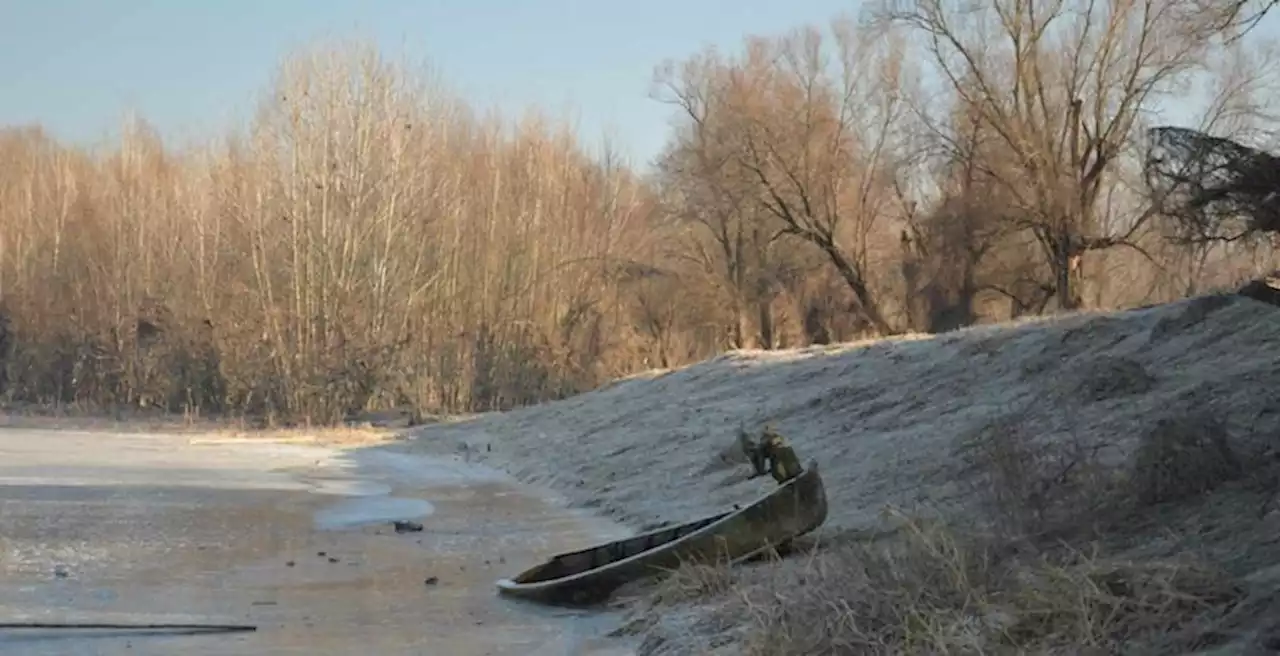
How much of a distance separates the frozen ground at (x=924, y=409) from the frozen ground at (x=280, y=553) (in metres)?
1.28

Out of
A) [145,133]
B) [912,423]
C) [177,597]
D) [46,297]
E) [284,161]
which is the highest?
[145,133]

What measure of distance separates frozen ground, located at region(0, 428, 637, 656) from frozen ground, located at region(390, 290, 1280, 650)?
1278mm

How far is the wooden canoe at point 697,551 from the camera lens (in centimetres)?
912

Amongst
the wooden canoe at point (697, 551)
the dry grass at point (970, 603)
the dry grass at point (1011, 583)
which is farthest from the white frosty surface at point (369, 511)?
the dry grass at point (970, 603)

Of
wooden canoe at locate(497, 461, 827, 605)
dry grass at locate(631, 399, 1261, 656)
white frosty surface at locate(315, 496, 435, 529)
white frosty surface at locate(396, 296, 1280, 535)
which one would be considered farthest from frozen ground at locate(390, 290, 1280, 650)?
white frosty surface at locate(315, 496, 435, 529)

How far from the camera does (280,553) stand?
1163 centimetres

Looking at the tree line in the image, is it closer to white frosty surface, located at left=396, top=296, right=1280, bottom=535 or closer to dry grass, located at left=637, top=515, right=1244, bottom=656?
white frosty surface, located at left=396, top=296, right=1280, bottom=535

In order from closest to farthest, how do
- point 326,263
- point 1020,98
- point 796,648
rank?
point 796,648
point 326,263
point 1020,98

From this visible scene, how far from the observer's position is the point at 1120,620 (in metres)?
5.54

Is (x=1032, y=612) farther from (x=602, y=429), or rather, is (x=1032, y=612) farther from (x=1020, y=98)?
(x=1020, y=98)

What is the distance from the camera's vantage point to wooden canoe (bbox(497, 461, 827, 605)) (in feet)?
29.9

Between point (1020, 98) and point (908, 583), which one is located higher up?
point (1020, 98)

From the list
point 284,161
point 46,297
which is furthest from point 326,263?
point 46,297

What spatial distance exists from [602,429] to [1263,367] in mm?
12314
